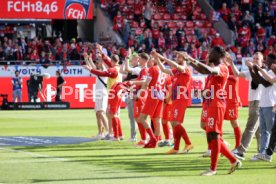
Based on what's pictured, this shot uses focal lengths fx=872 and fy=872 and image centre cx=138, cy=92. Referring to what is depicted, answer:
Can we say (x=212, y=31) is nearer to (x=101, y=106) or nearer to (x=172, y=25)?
(x=172, y=25)

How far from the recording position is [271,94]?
17484 mm

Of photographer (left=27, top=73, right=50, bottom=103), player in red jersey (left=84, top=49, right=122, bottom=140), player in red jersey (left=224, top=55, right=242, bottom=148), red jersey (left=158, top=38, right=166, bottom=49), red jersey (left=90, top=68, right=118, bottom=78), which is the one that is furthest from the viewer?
red jersey (left=158, top=38, right=166, bottom=49)

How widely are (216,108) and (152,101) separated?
Answer: 5.79m

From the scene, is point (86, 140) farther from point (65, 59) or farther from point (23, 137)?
point (65, 59)

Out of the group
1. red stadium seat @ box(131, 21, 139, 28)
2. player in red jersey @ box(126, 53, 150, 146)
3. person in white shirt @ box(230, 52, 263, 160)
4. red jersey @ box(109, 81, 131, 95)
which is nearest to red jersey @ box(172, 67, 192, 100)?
player in red jersey @ box(126, 53, 150, 146)

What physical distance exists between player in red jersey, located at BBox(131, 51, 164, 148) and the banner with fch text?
27.7m

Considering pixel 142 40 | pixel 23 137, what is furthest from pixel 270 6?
pixel 23 137

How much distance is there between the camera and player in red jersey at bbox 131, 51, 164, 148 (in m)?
20.8

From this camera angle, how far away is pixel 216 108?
1530cm

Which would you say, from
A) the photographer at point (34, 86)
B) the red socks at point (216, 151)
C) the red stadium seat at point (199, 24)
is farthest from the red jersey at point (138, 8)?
the red socks at point (216, 151)

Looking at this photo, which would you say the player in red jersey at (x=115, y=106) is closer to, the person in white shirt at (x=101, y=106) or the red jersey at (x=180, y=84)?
the person in white shirt at (x=101, y=106)

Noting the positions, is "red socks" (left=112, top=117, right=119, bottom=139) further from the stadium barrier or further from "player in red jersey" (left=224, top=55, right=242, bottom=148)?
the stadium barrier

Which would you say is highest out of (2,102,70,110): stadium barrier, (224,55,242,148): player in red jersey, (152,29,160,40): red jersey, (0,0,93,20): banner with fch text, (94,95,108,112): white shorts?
(0,0,93,20): banner with fch text

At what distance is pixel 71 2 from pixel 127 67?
2638 cm
